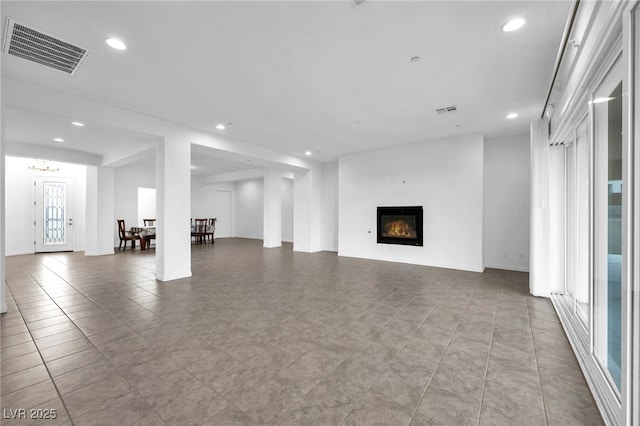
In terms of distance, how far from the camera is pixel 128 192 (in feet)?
31.6

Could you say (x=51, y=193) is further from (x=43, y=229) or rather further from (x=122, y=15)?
(x=122, y=15)

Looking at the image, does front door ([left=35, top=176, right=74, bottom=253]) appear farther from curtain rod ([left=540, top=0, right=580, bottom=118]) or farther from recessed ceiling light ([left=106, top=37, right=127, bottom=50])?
curtain rod ([left=540, top=0, right=580, bottom=118])

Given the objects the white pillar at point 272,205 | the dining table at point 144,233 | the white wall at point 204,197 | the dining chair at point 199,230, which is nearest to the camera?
the dining table at point 144,233

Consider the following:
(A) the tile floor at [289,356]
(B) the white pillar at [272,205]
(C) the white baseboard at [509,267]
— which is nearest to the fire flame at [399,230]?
(C) the white baseboard at [509,267]

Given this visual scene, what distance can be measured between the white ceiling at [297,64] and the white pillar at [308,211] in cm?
369

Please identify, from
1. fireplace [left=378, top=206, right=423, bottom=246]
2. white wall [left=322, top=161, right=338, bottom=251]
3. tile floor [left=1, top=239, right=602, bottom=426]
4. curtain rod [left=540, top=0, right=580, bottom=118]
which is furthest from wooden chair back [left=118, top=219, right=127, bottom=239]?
curtain rod [left=540, top=0, right=580, bottom=118]

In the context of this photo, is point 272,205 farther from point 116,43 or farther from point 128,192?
point 116,43

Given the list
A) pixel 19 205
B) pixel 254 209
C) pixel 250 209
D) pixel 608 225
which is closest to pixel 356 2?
pixel 608 225

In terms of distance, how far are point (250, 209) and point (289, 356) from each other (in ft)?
37.2

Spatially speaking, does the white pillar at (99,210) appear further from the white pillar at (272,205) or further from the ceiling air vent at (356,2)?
the ceiling air vent at (356,2)

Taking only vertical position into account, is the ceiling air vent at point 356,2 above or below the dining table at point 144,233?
above

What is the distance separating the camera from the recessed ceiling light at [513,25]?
7.61 feet

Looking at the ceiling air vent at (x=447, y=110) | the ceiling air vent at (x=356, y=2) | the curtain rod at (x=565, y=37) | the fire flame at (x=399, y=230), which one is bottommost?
the fire flame at (x=399, y=230)

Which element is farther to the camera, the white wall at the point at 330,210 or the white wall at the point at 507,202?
the white wall at the point at 330,210
